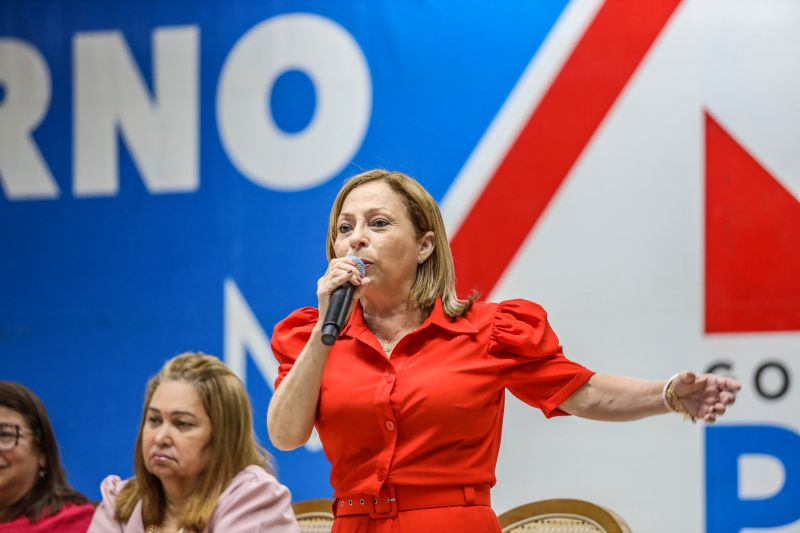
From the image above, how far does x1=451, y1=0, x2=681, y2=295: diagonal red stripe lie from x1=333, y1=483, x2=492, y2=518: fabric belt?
7.07 feet

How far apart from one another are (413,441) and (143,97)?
3178 millimetres

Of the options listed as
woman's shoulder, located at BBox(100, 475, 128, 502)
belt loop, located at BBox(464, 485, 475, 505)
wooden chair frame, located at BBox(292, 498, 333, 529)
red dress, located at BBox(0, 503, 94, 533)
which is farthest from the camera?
wooden chair frame, located at BBox(292, 498, 333, 529)

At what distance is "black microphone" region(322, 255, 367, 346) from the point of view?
7.36ft

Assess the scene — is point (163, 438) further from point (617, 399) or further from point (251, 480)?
point (617, 399)

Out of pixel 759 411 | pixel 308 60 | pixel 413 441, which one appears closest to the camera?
pixel 413 441

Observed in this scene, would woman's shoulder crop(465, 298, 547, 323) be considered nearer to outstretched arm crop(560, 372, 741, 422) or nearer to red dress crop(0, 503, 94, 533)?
outstretched arm crop(560, 372, 741, 422)

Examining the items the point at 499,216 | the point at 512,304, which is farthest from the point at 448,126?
the point at 512,304

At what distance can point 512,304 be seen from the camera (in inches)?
100

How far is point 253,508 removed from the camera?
3.13 m

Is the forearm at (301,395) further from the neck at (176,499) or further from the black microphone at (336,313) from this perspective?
the neck at (176,499)

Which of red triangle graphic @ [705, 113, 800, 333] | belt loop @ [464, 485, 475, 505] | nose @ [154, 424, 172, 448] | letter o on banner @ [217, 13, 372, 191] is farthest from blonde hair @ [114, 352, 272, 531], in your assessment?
red triangle graphic @ [705, 113, 800, 333]

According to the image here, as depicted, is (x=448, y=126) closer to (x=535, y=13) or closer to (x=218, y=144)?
(x=535, y=13)

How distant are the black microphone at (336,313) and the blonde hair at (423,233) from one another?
0.27 metres

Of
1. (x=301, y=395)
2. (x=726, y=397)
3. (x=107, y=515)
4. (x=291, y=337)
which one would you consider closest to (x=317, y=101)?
(x=107, y=515)
